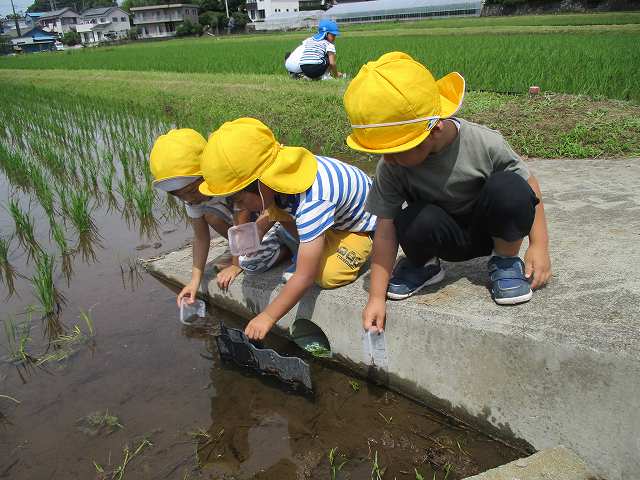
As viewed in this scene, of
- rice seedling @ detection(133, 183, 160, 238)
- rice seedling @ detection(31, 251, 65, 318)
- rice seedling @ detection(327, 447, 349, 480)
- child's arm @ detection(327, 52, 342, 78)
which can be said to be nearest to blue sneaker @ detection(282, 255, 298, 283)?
rice seedling @ detection(327, 447, 349, 480)

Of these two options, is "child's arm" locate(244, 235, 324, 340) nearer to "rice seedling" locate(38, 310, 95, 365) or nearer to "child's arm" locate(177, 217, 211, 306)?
"child's arm" locate(177, 217, 211, 306)

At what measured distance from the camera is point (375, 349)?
189cm

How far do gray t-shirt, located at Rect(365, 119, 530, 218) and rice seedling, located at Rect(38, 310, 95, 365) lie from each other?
5.01 ft

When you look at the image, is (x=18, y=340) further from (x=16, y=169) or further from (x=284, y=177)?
(x=16, y=169)

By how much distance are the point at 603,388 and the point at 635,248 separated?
76cm

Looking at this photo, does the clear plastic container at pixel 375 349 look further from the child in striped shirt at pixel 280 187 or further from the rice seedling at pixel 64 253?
the rice seedling at pixel 64 253

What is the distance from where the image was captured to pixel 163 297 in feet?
9.14

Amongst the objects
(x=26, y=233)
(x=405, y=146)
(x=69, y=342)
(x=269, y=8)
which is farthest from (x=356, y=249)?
(x=269, y=8)

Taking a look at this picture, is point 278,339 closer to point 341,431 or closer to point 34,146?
point 341,431

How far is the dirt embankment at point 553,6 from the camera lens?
2250 cm

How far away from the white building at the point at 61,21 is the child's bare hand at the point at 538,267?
7328cm

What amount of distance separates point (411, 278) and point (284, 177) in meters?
0.57

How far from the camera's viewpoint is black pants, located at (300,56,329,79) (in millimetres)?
7324

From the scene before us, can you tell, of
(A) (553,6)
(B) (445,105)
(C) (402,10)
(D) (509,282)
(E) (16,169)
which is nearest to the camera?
(B) (445,105)
